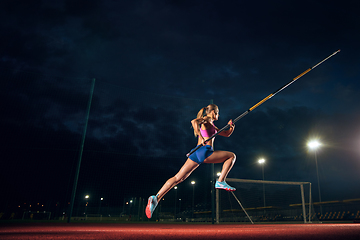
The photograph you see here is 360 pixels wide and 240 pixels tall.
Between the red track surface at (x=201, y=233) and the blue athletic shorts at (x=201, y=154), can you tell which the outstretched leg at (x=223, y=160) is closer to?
the blue athletic shorts at (x=201, y=154)

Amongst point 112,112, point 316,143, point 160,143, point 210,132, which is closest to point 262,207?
point 160,143

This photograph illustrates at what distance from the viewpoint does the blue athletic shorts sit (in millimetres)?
4672

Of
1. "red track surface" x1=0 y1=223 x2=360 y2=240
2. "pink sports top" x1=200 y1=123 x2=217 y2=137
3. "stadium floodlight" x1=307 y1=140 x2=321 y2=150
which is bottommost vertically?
"red track surface" x1=0 y1=223 x2=360 y2=240

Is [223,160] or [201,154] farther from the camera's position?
[223,160]

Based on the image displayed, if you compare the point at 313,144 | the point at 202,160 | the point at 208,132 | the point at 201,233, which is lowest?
the point at 201,233

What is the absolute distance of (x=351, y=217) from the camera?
21.0 m

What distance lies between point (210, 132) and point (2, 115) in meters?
10.5

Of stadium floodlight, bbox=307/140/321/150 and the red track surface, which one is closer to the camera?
the red track surface

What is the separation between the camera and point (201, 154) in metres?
4.68

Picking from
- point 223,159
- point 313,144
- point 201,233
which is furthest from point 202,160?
point 313,144

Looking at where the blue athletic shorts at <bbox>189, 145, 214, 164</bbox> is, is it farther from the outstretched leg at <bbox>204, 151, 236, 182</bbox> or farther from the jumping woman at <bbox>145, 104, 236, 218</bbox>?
the outstretched leg at <bbox>204, 151, 236, 182</bbox>


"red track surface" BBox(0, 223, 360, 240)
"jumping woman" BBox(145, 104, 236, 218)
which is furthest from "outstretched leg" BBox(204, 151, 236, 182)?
"red track surface" BBox(0, 223, 360, 240)

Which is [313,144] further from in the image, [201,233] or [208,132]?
[201,233]

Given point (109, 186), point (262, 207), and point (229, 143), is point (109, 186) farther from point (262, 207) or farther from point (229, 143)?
point (229, 143)
